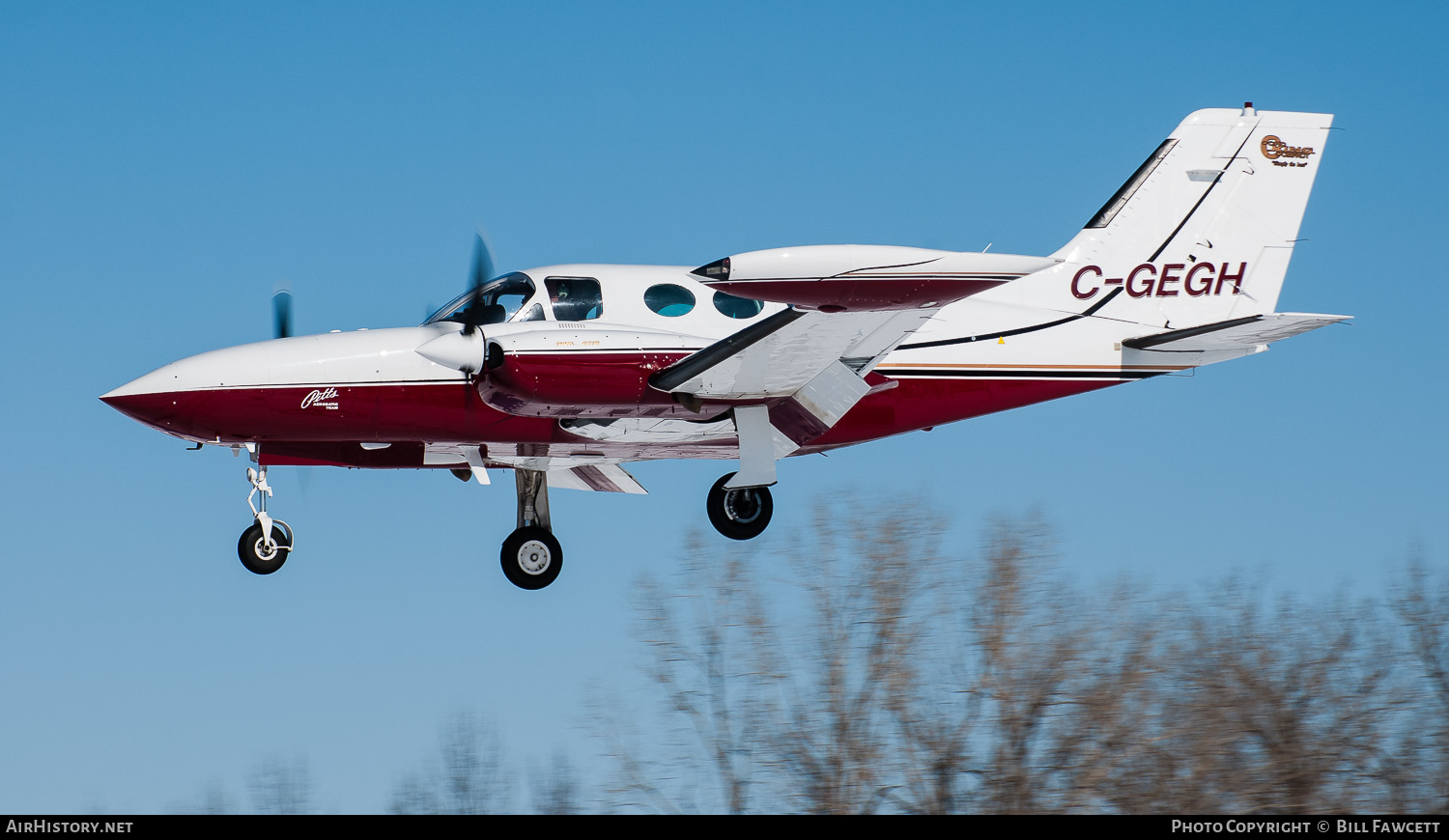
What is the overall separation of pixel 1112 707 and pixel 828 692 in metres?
2.88

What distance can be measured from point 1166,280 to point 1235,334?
65.5 inches

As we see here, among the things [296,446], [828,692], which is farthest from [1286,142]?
[296,446]

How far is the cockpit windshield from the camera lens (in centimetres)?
1458

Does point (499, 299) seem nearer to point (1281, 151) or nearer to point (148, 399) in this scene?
point (148, 399)

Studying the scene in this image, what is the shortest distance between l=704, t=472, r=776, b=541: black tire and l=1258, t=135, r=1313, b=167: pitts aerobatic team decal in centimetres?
725

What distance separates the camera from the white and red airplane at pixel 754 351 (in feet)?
46.4

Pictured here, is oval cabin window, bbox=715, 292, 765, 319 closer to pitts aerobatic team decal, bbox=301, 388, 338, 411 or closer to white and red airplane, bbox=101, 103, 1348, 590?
white and red airplane, bbox=101, 103, 1348, 590

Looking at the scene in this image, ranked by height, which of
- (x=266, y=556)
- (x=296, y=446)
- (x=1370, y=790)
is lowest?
(x=1370, y=790)

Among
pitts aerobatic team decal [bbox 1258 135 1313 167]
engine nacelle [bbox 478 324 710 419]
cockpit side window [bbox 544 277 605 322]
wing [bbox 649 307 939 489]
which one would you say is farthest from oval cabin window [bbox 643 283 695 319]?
pitts aerobatic team decal [bbox 1258 135 1313 167]

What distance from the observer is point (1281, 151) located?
58.1 feet

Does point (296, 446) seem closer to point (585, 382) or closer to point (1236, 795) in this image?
point (585, 382)

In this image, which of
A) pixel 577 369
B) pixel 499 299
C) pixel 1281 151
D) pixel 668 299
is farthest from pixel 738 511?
pixel 1281 151

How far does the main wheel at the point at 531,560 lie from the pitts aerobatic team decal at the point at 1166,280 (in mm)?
6563

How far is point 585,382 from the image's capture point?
1416cm
